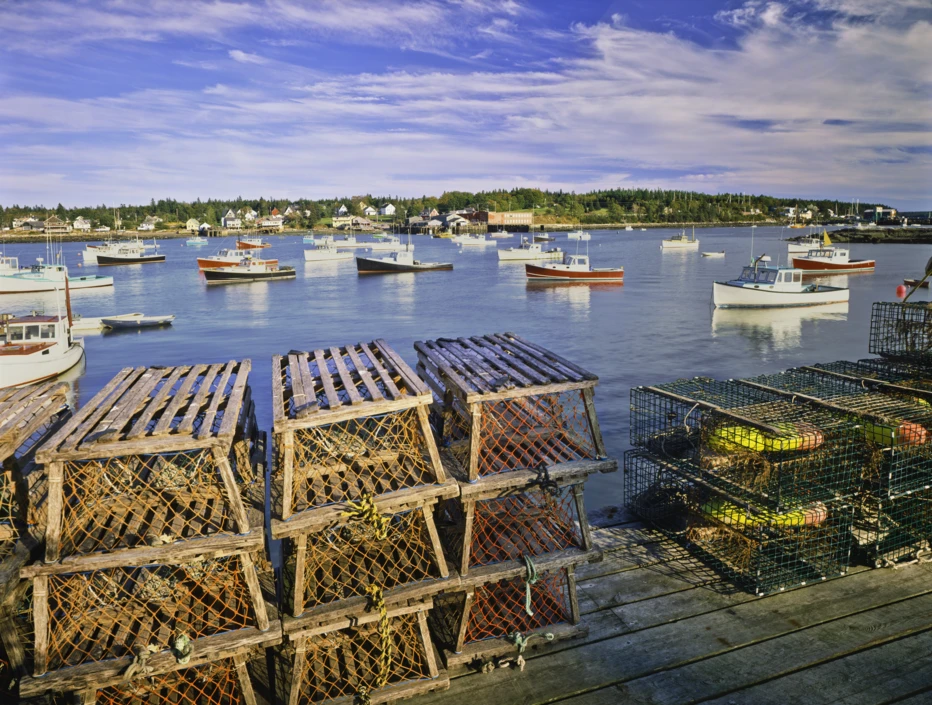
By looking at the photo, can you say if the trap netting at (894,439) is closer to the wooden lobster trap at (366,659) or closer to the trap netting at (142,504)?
the wooden lobster trap at (366,659)

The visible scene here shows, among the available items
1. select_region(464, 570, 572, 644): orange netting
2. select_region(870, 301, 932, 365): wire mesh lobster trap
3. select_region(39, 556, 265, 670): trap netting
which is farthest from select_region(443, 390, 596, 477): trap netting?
select_region(870, 301, 932, 365): wire mesh lobster trap

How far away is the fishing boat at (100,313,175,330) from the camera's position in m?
33.8

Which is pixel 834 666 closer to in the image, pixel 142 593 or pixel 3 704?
pixel 142 593

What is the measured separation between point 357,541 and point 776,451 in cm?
317

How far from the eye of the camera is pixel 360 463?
4516mm

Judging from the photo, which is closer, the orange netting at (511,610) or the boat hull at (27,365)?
the orange netting at (511,610)

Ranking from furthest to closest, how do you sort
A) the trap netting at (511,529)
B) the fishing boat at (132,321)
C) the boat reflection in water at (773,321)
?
the fishing boat at (132,321)
the boat reflection in water at (773,321)
the trap netting at (511,529)

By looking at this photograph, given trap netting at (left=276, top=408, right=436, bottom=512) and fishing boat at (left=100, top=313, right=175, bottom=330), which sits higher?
trap netting at (left=276, top=408, right=436, bottom=512)

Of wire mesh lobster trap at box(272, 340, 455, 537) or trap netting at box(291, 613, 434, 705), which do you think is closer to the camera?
wire mesh lobster trap at box(272, 340, 455, 537)

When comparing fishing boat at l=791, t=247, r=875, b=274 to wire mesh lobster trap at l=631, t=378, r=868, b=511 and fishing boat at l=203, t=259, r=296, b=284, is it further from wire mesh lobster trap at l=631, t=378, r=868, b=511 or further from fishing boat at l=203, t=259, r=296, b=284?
wire mesh lobster trap at l=631, t=378, r=868, b=511

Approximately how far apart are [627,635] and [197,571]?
2.87 metres

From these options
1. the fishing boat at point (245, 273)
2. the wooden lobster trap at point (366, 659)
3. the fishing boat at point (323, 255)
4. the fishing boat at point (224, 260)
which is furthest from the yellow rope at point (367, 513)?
the fishing boat at point (323, 255)

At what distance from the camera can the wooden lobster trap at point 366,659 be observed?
13.2 feet

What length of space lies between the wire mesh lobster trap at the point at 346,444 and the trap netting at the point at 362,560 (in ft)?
0.73
